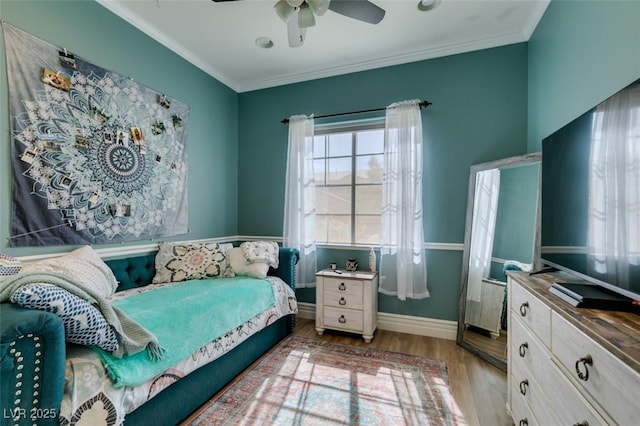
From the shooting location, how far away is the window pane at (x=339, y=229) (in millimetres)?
3105

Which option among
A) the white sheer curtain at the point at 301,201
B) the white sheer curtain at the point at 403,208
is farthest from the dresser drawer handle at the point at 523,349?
the white sheer curtain at the point at 301,201

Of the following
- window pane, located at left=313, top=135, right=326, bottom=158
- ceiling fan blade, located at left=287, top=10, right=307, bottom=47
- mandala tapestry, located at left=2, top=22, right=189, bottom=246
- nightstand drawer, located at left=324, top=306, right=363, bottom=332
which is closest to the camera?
mandala tapestry, located at left=2, top=22, right=189, bottom=246

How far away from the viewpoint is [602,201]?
1043 millimetres

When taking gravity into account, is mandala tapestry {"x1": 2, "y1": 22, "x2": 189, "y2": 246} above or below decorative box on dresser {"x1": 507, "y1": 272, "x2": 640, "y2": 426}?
above


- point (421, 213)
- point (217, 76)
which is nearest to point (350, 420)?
point (421, 213)

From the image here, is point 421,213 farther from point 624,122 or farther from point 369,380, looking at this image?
point 624,122

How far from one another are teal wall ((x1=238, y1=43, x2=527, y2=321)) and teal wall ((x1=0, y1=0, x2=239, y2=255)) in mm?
1197

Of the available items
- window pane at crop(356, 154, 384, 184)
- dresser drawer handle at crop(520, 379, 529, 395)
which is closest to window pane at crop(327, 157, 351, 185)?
window pane at crop(356, 154, 384, 184)

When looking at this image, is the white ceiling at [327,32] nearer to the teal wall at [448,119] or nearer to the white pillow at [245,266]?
the teal wall at [448,119]

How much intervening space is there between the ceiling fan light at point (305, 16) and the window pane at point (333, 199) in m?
1.70

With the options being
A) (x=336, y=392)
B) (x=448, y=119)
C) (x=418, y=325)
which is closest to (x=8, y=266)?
(x=336, y=392)

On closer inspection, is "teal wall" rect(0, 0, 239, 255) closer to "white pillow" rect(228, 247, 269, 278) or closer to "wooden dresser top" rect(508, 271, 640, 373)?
"white pillow" rect(228, 247, 269, 278)

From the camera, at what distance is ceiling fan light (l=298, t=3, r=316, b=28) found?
1.67 metres

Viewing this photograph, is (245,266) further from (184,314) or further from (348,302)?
(348,302)
